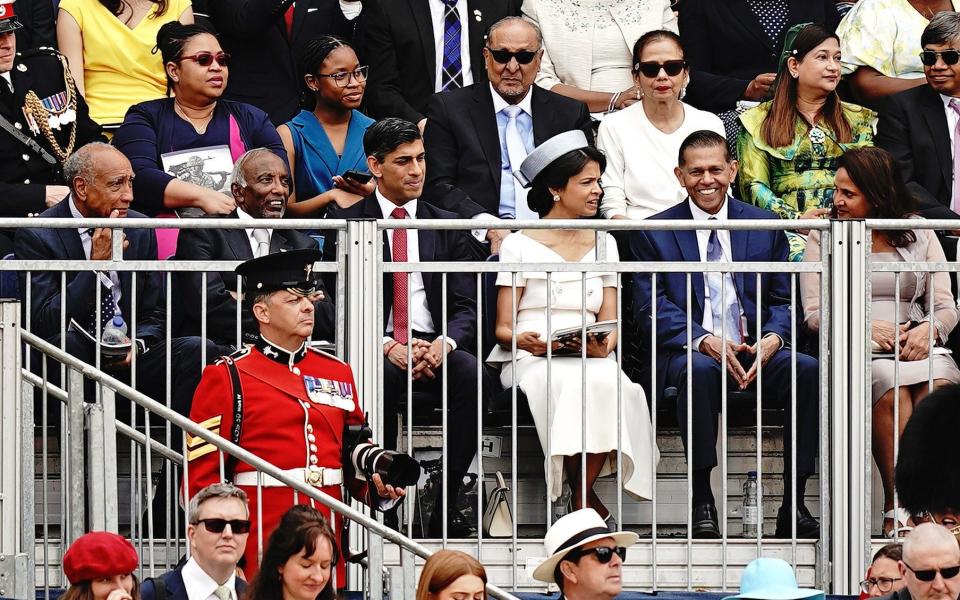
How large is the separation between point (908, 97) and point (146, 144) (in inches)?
161

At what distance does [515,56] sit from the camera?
11852mm

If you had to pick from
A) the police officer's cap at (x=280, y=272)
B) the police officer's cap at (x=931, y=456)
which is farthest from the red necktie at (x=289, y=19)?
the police officer's cap at (x=931, y=456)

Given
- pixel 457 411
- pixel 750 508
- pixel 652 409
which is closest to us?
pixel 652 409

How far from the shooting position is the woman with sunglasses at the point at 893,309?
976 cm

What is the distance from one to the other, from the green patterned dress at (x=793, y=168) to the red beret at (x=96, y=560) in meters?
4.86

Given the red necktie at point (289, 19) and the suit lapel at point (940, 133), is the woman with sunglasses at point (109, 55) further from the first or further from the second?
the suit lapel at point (940, 133)

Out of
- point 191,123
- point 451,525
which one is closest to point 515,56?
point 191,123

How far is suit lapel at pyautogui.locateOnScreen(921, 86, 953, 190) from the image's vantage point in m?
11.8

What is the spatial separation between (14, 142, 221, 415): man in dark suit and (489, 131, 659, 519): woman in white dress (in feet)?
4.59

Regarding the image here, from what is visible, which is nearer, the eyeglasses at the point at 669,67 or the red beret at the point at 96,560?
the red beret at the point at 96,560

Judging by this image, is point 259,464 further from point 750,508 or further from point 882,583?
point 750,508

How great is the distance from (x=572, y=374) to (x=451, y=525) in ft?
3.06

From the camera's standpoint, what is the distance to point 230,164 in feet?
37.5

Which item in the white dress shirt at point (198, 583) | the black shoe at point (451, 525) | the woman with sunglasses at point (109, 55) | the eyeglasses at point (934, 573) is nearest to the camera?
the eyeglasses at point (934, 573)
